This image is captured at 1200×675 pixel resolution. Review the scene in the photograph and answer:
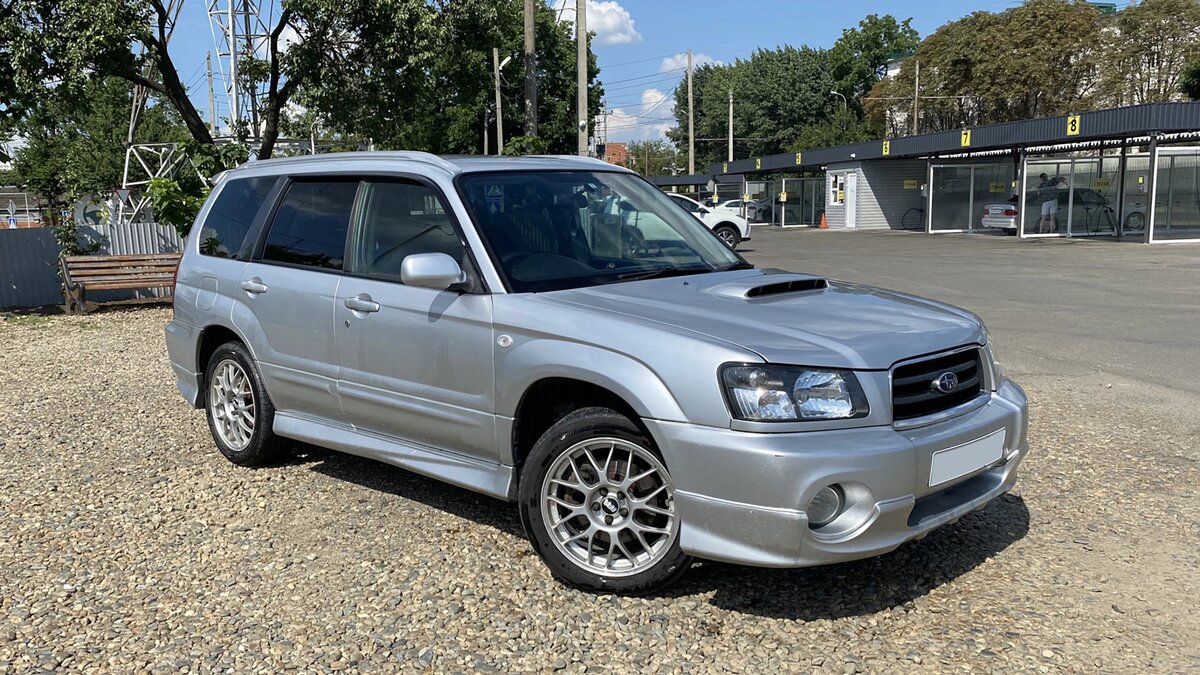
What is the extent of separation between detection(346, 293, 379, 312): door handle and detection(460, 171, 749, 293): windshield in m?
0.67

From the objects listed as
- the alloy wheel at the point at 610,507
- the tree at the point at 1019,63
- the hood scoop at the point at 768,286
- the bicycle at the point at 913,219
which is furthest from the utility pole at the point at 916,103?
the alloy wheel at the point at 610,507

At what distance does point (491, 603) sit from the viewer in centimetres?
380

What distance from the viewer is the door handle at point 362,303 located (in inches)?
178

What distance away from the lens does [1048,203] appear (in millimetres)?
31781

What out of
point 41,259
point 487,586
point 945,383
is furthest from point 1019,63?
point 487,586

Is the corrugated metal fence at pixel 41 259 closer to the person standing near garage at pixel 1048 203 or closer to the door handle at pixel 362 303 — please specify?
the door handle at pixel 362 303

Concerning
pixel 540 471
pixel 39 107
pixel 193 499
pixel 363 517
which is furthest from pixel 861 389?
pixel 39 107

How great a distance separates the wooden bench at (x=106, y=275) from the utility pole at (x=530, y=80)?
6.91m

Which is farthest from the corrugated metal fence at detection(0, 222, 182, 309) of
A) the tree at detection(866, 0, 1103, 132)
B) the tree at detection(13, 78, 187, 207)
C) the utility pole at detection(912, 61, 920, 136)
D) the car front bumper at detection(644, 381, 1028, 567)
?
the tree at detection(866, 0, 1103, 132)

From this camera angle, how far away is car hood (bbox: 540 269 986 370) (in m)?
3.41

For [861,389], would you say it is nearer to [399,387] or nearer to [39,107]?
[399,387]

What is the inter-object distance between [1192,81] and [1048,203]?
21151 millimetres

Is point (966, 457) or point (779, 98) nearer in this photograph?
point (966, 457)

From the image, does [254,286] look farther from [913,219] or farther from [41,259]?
[913,219]
